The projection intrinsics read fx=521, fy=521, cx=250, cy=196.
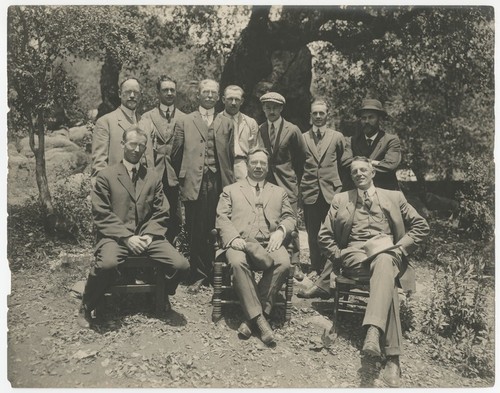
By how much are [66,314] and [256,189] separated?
7.38ft

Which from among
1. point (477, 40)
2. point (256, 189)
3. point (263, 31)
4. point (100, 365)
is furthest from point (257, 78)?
point (100, 365)

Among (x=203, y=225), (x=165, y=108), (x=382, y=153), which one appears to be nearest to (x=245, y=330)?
(x=203, y=225)

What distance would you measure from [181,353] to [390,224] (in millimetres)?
Result: 2344

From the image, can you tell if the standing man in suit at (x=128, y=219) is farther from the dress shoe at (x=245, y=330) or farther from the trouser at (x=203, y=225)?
the dress shoe at (x=245, y=330)

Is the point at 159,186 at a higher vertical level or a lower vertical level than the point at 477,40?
lower

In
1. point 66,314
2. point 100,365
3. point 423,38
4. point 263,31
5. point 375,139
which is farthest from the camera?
point 263,31

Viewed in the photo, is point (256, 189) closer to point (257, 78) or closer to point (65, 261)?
point (65, 261)

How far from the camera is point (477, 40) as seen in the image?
7.87m

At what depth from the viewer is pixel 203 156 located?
18.2 ft

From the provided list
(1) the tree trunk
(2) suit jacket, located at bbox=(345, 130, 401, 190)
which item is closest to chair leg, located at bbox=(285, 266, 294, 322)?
(2) suit jacket, located at bbox=(345, 130, 401, 190)

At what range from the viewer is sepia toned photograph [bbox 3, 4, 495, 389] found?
4.60 m

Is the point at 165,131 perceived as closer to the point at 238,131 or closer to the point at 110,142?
the point at 110,142

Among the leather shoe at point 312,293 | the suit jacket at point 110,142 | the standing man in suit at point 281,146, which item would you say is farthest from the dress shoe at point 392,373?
the suit jacket at point 110,142

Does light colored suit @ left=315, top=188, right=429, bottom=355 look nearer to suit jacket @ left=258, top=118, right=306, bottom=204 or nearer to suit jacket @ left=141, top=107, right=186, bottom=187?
suit jacket @ left=258, top=118, right=306, bottom=204
